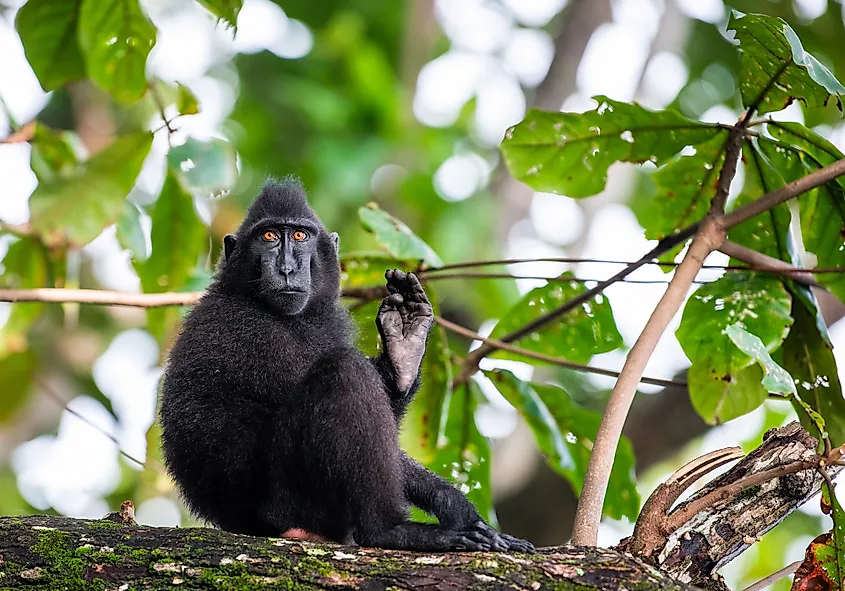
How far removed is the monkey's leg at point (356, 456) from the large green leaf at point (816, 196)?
2.58 m

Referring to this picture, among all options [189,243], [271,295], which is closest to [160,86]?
[189,243]

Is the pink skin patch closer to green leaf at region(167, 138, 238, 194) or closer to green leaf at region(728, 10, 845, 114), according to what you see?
green leaf at region(167, 138, 238, 194)

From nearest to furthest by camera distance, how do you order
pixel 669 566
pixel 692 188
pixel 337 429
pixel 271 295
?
pixel 669 566, pixel 337 429, pixel 271 295, pixel 692 188

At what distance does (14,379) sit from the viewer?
26.0 feet

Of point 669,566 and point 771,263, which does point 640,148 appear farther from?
point 669,566

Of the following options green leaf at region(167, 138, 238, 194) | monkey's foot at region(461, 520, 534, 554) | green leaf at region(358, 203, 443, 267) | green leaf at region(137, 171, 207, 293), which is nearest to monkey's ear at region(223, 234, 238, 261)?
green leaf at region(167, 138, 238, 194)

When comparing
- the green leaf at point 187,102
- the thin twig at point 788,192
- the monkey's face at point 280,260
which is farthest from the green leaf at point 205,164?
the thin twig at point 788,192

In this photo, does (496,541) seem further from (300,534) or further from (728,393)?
(728,393)

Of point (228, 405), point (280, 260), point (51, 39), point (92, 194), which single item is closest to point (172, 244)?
point (92, 194)

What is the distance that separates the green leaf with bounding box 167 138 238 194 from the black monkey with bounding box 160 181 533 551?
546 millimetres

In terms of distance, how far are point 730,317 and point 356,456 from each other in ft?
7.35

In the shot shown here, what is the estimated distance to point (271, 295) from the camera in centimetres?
499

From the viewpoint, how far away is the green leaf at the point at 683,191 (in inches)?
211

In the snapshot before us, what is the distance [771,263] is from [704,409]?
0.89 m
